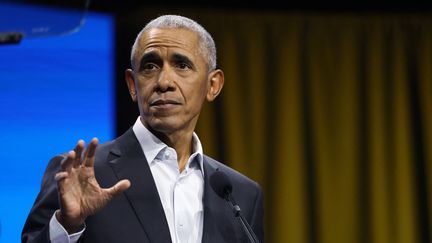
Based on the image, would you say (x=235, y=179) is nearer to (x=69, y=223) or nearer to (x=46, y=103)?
(x=69, y=223)

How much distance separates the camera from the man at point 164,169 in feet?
6.51

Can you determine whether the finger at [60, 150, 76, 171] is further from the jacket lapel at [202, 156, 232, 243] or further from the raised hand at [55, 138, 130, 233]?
the jacket lapel at [202, 156, 232, 243]

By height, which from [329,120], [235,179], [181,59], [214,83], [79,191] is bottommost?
[329,120]

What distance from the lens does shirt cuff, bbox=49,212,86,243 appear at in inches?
70.1

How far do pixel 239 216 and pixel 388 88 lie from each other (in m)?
2.24

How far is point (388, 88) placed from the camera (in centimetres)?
407

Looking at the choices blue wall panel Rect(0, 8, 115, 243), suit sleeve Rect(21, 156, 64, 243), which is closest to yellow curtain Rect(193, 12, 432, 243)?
blue wall panel Rect(0, 8, 115, 243)

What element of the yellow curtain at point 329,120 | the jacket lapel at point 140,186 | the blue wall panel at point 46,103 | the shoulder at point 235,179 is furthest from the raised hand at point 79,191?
the yellow curtain at point 329,120

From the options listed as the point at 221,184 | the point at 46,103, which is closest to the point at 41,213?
the point at 221,184

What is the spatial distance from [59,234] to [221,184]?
529 millimetres

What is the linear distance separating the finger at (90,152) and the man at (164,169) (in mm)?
182

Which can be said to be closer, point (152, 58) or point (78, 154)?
point (78, 154)

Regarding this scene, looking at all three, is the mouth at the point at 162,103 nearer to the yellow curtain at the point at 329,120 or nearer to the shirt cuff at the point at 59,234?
the shirt cuff at the point at 59,234

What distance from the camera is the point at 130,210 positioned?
6.64 ft
